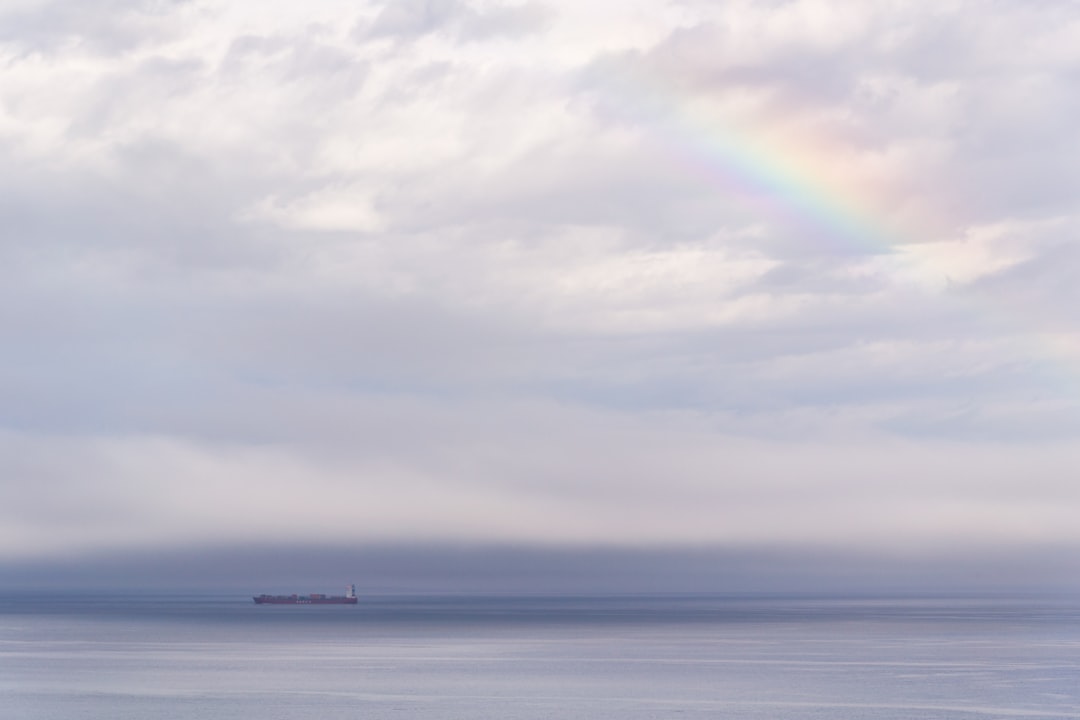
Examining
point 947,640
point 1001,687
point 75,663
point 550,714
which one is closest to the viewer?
point 550,714

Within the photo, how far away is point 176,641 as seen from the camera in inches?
7490

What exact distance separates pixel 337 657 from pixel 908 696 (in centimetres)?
6879

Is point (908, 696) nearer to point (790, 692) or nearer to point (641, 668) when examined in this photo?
point (790, 692)

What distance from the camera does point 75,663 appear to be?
145 m

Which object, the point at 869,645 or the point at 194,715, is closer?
the point at 194,715

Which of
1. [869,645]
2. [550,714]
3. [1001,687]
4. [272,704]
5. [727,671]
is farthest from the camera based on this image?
[869,645]

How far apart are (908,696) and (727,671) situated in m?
27.1

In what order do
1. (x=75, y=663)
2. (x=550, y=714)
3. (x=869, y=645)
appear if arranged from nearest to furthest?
(x=550, y=714) < (x=75, y=663) < (x=869, y=645)

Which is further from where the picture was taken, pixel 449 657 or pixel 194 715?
pixel 449 657

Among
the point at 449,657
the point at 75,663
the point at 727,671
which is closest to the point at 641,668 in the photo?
the point at 727,671

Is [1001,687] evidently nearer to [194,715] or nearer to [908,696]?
[908,696]

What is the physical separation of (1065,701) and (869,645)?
245ft

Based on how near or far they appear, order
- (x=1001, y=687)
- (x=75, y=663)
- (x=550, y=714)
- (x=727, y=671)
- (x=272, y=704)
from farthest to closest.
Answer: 1. (x=75, y=663)
2. (x=727, y=671)
3. (x=1001, y=687)
4. (x=272, y=704)
5. (x=550, y=714)

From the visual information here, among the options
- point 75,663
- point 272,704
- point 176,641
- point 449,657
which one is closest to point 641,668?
point 449,657
